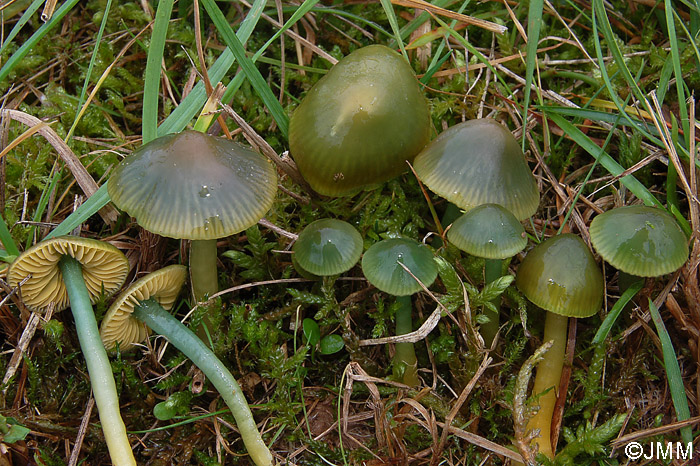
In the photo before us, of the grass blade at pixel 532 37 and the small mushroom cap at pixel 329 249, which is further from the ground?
the grass blade at pixel 532 37

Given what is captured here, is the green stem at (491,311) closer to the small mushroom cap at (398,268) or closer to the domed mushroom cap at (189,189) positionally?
the small mushroom cap at (398,268)

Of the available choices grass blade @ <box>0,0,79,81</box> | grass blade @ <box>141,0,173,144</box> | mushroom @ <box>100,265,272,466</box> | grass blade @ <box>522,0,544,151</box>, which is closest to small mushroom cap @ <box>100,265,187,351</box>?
mushroom @ <box>100,265,272,466</box>

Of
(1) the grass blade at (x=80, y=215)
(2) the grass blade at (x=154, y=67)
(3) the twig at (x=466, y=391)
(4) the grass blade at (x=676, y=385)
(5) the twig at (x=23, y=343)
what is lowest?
(4) the grass blade at (x=676, y=385)

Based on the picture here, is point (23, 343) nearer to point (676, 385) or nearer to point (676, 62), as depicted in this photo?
point (676, 385)

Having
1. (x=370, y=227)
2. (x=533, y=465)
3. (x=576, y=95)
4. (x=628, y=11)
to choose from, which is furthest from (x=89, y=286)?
(x=628, y=11)

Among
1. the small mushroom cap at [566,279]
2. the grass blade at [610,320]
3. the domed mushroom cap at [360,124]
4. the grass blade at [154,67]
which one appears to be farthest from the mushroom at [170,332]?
the grass blade at [610,320]
